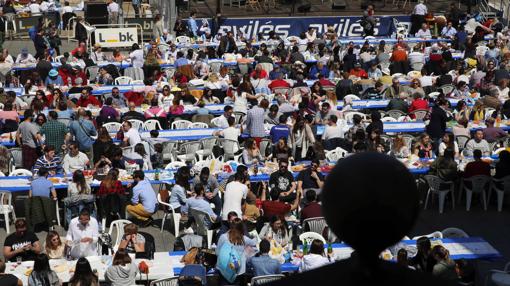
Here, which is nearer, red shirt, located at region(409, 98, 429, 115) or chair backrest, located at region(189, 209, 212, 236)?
chair backrest, located at region(189, 209, 212, 236)

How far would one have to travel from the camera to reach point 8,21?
29.3m

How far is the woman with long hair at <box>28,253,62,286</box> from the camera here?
9.51 m

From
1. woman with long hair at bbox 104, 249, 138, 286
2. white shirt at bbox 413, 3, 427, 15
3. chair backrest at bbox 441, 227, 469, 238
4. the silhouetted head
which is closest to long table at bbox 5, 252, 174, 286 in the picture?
woman with long hair at bbox 104, 249, 138, 286

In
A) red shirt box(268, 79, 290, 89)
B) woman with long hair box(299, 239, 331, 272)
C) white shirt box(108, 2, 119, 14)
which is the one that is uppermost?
white shirt box(108, 2, 119, 14)

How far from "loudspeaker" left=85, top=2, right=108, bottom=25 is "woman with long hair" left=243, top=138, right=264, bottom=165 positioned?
15.5 metres

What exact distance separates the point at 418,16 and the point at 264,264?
1992 centimetres

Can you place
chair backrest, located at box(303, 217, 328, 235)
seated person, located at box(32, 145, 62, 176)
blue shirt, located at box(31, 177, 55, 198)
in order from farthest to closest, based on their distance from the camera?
seated person, located at box(32, 145, 62, 176), blue shirt, located at box(31, 177, 55, 198), chair backrest, located at box(303, 217, 328, 235)

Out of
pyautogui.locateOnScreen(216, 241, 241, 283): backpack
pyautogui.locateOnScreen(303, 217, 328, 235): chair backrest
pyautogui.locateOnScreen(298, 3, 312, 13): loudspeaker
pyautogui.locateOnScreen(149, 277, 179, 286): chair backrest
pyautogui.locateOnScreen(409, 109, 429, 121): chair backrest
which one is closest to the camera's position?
pyautogui.locateOnScreen(149, 277, 179, 286): chair backrest

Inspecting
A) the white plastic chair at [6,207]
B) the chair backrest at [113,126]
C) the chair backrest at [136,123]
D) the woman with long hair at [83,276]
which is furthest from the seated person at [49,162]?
the woman with long hair at [83,276]

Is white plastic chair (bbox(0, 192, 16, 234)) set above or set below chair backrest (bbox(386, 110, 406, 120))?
below

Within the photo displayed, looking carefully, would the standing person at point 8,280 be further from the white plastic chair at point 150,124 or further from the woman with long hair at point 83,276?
the white plastic chair at point 150,124

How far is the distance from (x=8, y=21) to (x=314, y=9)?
10.4 metres

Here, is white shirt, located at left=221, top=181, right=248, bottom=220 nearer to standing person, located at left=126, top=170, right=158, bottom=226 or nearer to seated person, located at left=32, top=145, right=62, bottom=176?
standing person, located at left=126, top=170, right=158, bottom=226

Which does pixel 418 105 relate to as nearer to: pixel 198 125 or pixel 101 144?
pixel 198 125
